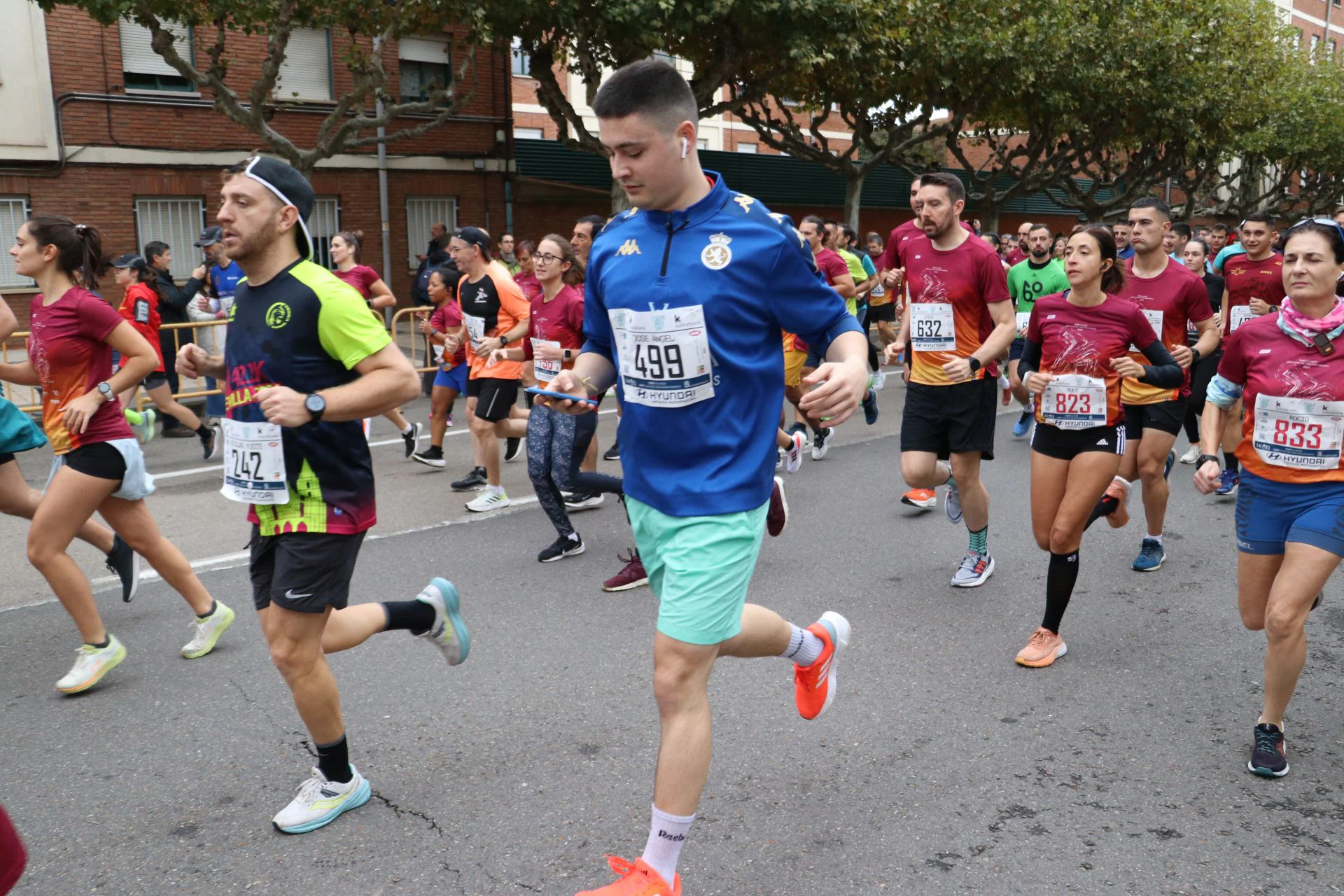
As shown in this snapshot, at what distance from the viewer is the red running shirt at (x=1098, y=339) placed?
516 cm

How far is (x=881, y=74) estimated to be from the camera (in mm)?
19734

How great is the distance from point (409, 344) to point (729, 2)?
6272mm

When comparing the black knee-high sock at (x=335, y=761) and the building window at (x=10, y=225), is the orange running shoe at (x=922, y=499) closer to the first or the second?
the black knee-high sock at (x=335, y=761)

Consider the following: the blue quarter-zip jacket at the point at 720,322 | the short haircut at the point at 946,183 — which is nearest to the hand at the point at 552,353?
the short haircut at the point at 946,183

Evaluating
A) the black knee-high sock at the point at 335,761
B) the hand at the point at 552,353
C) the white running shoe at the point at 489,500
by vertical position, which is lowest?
the white running shoe at the point at 489,500

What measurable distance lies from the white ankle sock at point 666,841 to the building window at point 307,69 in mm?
20323

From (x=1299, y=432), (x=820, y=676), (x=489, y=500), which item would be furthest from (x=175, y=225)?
(x=1299, y=432)

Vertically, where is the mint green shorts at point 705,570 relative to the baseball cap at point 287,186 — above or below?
below

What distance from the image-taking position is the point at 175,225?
19859 millimetres

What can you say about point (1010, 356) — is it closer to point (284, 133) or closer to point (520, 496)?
point (520, 496)

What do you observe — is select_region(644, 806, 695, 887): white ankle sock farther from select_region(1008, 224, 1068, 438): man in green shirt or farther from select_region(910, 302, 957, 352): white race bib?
select_region(1008, 224, 1068, 438): man in green shirt

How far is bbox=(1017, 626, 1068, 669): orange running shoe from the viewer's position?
484 centimetres

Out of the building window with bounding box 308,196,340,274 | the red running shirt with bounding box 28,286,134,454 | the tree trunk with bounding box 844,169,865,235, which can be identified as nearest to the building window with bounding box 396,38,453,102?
the building window with bounding box 308,196,340,274

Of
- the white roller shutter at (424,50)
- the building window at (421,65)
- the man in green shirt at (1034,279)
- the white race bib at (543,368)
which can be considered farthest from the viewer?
Result: the building window at (421,65)
